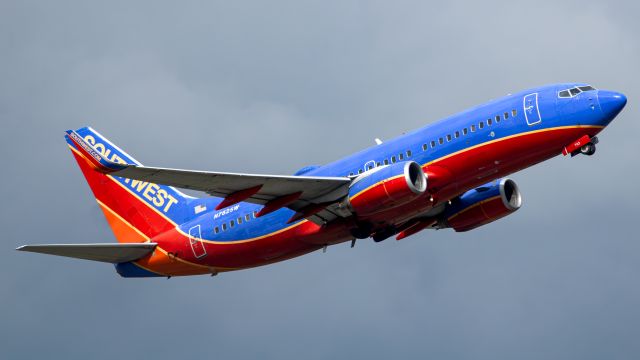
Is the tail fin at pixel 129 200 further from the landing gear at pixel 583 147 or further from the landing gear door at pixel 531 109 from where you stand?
the landing gear at pixel 583 147

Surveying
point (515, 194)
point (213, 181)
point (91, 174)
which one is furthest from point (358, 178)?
point (91, 174)

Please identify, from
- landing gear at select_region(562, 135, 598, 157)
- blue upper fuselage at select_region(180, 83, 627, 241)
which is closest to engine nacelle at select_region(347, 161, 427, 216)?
blue upper fuselage at select_region(180, 83, 627, 241)

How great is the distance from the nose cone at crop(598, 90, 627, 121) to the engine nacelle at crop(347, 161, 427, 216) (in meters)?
8.43

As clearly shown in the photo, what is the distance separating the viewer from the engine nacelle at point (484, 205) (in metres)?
61.0

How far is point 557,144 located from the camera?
177 feet

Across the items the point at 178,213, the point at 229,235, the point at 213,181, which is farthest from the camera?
the point at 178,213

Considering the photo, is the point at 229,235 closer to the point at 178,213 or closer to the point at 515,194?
the point at 178,213

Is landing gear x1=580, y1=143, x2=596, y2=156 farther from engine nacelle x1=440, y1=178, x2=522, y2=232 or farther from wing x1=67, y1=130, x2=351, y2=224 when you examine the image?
wing x1=67, y1=130, x2=351, y2=224

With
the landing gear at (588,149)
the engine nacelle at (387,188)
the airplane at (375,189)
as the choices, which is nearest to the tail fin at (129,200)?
the airplane at (375,189)

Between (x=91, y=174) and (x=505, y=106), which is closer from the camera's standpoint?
(x=505, y=106)

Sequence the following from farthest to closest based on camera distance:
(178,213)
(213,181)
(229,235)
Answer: (178,213) → (229,235) → (213,181)

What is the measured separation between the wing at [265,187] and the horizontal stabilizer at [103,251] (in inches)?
190

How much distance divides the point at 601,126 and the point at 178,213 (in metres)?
22.8

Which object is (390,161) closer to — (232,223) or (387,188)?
(387,188)
